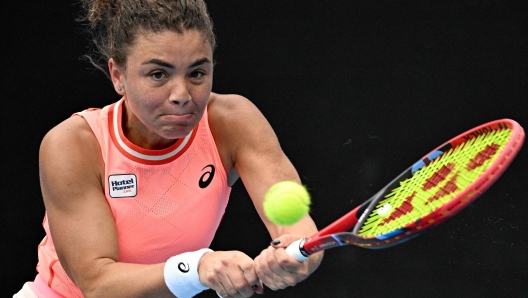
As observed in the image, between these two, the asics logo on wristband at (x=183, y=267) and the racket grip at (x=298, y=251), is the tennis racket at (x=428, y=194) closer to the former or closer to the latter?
the racket grip at (x=298, y=251)

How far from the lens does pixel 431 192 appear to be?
1.98 meters

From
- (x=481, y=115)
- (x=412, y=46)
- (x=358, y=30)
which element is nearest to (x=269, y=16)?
(x=358, y=30)

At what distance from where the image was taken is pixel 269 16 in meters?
3.51

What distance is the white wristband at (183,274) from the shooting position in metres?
2.05

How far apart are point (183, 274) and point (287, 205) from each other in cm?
29

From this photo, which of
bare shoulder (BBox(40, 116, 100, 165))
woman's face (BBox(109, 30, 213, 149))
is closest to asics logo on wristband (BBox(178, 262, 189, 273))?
woman's face (BBox(109, 30, 213, 149))

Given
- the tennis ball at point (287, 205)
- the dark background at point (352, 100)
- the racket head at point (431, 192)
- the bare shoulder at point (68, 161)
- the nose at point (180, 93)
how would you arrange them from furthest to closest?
the dark background at point (352, 100), the bare shoulder at point (68, 161), the nose at point (180, 93), the tennis ball at point (287, 205), the racket head at point (431, 192)

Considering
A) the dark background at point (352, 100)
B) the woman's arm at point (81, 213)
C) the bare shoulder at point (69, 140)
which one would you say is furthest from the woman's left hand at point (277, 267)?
the dark background at point (352, 100)

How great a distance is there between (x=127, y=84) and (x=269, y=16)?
1350 millimetres

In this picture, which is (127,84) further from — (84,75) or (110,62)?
(84,75)

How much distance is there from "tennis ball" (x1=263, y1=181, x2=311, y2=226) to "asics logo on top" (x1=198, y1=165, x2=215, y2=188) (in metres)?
0.38

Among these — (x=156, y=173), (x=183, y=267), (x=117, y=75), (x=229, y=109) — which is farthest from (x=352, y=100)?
(x=183, y=267)

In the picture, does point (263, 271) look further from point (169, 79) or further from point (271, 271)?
point (169, 79)

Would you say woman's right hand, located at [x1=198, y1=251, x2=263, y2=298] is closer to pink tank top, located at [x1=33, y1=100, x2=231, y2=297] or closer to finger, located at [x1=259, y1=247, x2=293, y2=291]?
finger, located at [x1=259, y1=247, x2=293, y2=291]
